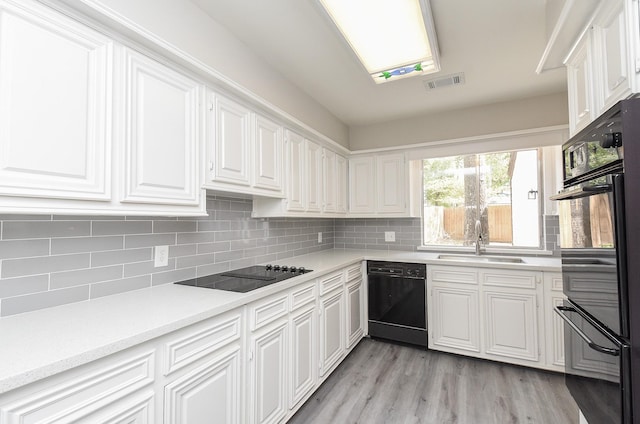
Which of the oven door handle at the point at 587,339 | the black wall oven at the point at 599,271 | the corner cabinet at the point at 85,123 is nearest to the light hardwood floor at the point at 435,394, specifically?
the black wall oven at the point at 599,271

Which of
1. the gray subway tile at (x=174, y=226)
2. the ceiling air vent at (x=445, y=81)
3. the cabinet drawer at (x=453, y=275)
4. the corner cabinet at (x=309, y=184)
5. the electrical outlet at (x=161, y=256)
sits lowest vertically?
the cabinet drawer at (x=453, y=275)

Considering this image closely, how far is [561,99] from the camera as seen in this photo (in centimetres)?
300

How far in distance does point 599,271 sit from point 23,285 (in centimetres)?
241

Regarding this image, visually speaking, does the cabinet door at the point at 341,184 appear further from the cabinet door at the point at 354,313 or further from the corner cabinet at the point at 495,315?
the corner cabinet at the point at 495,315

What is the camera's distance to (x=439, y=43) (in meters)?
2.22

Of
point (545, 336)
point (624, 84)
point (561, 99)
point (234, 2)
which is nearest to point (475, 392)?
point (545, 336)

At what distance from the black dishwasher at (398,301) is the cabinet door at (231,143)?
5.99 feet

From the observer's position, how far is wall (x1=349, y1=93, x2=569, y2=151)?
306 centimetres

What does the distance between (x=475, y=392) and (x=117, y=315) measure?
98.9 inches

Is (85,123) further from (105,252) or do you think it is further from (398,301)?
(398,301)

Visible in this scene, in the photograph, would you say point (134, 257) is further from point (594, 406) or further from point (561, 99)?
point (561, 99)

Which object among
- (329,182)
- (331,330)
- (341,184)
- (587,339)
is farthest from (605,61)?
(341,184)

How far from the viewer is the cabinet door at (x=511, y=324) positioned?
2594 millimetres

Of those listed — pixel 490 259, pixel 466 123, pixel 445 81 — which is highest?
pixel 445 81
